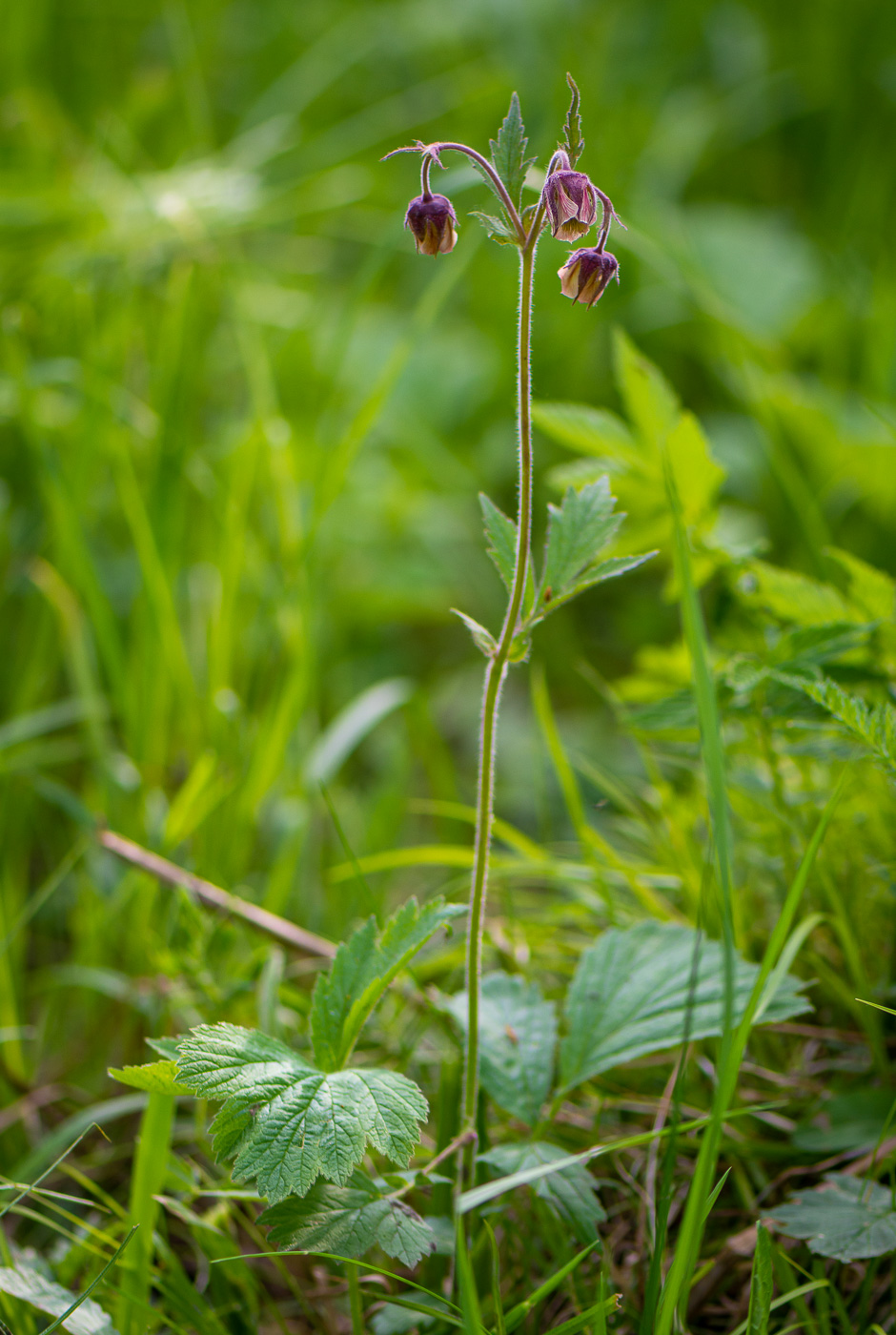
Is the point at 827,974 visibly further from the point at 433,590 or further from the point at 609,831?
the point at 433,590

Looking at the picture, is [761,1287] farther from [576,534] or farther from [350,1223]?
[576,534]

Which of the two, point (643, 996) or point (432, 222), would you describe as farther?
point (643, 996)

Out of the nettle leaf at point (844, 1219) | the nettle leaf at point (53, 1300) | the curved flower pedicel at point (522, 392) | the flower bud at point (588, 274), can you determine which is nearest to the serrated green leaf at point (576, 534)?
the curved flower pedicel at point (522, 392)

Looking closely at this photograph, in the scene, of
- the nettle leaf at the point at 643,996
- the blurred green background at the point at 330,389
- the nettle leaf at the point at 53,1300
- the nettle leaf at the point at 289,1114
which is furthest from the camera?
the blurred green background at the point at 330,389

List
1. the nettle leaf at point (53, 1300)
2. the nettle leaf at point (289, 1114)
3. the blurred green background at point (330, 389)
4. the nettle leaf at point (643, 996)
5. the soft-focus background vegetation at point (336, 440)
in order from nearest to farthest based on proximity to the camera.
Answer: the nettle leaf at point (289, 1114), the nettle leaf at point (53, 1300), the nettle leaf at point (643, 996), the soft-focus background vegetation at point (336, 440), the blurred green background at point (330, 389)

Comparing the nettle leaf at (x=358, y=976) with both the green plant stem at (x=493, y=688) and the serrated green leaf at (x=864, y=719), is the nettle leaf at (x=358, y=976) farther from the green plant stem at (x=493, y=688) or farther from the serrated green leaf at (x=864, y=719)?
the serrated green leaf at (x=864, y=719)

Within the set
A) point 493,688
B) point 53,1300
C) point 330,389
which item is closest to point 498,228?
point 493,688

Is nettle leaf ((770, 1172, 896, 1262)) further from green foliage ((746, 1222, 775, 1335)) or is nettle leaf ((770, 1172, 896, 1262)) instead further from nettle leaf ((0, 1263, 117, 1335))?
nettle leaf ((0, 1263, 117, 1335))

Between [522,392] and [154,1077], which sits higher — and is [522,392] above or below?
above
